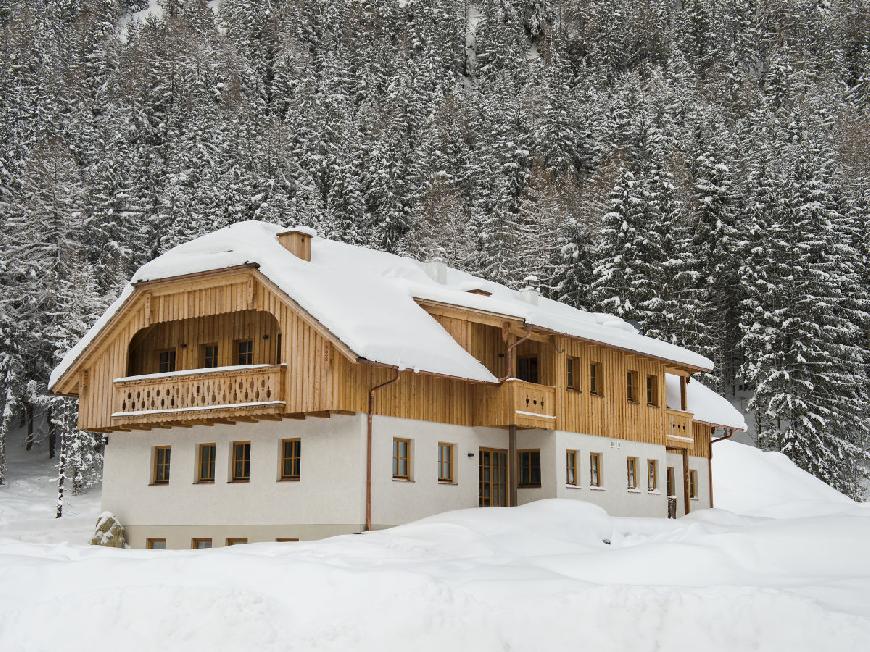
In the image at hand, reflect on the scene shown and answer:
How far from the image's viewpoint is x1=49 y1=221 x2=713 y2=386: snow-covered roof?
22.8 metres

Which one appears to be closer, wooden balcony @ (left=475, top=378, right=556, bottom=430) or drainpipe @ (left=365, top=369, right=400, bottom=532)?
drainpipe @ (left=365, top=369, right=400, bottom=532)

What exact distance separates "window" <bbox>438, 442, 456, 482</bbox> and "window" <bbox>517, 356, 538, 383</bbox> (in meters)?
4.60

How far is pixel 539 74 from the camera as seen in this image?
105m

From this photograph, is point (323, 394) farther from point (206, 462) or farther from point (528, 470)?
point (528, 470)

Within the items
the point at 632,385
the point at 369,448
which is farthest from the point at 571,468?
the point at 369,448

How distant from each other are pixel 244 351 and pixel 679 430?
17351 mm

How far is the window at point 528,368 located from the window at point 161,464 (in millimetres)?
10968

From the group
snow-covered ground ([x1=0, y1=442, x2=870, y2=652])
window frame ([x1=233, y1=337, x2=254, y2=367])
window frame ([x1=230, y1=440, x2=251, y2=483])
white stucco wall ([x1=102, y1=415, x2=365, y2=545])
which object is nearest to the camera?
snow-covered ground ([x1=0, y1=442, x2=870, y2=652])

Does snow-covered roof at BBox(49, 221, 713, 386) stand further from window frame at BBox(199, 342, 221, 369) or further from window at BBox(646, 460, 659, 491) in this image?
window at BBox(646, 460, 659, 491)

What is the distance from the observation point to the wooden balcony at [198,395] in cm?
2336

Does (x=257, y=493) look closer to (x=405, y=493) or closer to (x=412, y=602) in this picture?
(x=405, y=493)

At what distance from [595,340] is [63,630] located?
63.4 feet

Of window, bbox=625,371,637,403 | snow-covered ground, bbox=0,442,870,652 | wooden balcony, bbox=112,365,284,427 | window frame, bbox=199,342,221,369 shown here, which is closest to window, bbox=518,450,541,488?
window, bbox=625,371,637,403

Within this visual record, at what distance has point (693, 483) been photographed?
38406mm
